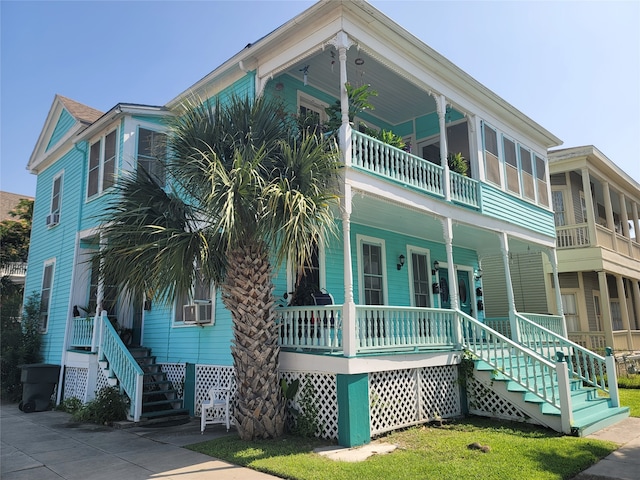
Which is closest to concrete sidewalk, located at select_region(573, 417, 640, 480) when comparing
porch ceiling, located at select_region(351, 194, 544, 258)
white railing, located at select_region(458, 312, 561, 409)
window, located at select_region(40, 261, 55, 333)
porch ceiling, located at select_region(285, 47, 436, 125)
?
white railing, located at select_region(458, 312, 561, 409)

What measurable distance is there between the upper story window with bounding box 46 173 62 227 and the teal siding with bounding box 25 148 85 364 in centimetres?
20

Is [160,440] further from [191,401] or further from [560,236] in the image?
[560,236]

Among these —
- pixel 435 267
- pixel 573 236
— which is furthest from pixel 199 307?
pixel 573 236

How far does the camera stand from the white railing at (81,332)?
11739 mm

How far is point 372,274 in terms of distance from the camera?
38.9 feet

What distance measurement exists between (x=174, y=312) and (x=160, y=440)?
3.78 meters

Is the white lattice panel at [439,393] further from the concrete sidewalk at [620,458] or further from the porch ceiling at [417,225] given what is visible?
the porch ceiling at [417,225]

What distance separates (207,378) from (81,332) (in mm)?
4230

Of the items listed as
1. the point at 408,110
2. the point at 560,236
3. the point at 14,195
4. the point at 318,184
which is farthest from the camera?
the point at 14,195

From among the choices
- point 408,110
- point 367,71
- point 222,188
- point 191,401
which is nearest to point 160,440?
point 191,401

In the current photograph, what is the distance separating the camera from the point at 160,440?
8203 mm

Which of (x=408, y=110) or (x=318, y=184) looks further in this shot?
(x=408, y=110)

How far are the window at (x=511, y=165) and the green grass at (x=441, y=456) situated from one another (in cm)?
745

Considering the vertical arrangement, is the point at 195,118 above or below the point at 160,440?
above
